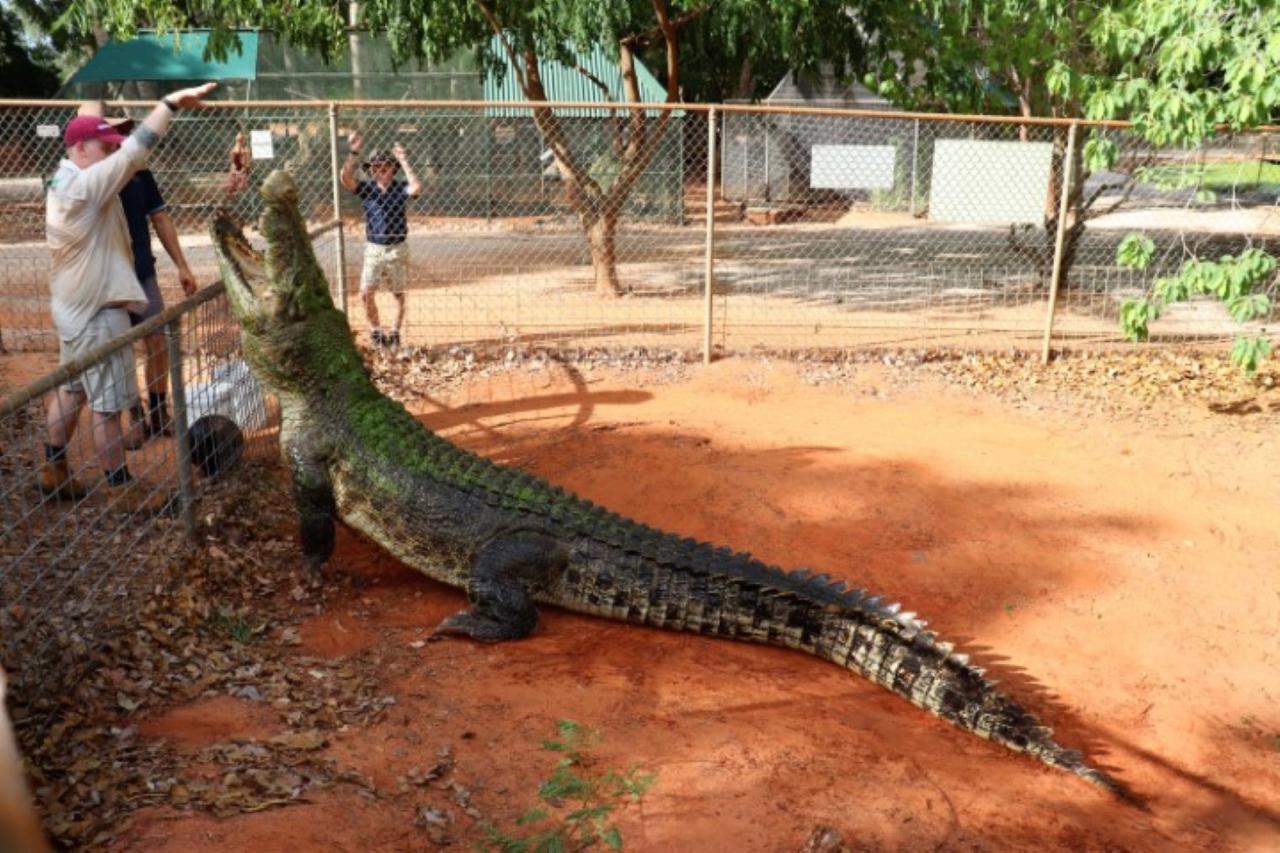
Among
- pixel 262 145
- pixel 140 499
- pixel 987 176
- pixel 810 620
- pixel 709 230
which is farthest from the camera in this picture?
pixel 987 176

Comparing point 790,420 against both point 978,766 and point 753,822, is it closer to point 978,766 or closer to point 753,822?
point 978,766

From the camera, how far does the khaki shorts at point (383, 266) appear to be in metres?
9.43

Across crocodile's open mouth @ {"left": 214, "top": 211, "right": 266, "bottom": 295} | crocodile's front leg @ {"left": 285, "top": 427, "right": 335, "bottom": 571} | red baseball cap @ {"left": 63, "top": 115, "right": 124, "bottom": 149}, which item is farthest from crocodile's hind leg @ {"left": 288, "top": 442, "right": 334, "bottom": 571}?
red baseball cap @ {"left": 63, "top": 115, "right": 124, "bottom": 149}

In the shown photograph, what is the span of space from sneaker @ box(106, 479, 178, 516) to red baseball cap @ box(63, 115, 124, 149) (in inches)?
70.3

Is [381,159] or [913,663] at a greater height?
[381,159]

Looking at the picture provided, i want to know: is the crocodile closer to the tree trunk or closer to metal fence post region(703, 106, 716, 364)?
metal fence post region(703, 106, 716, 364)

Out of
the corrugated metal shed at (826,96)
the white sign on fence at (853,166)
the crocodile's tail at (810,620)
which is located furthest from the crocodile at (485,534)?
the corrugated metal shed at (826,96)

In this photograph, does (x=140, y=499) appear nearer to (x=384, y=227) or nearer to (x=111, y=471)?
(x=111, y=471)

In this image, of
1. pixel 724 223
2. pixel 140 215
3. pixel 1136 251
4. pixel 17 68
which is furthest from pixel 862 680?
pixel 17 68

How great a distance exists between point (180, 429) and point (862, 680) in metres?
3.59

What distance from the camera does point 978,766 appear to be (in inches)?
163

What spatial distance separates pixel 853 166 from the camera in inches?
404

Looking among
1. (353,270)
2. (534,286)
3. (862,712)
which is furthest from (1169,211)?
(862,712)

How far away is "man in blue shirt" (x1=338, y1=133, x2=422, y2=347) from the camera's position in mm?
9320
